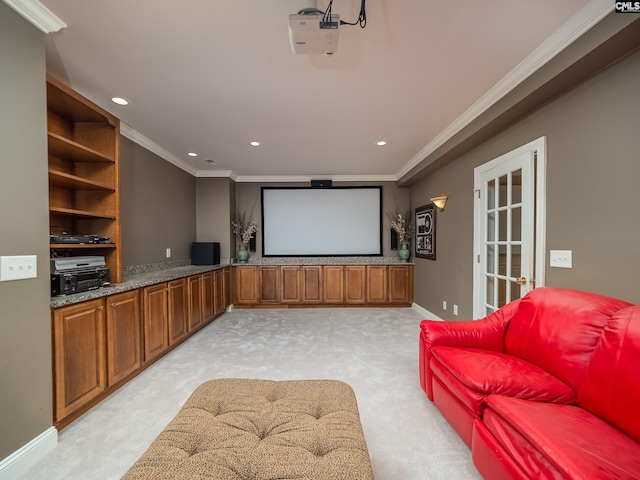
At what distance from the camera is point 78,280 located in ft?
6.80

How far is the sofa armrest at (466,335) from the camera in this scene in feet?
6.70

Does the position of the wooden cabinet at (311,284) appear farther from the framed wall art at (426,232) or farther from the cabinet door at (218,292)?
the framed wall art at (426,232)

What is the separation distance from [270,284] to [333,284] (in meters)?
1.21

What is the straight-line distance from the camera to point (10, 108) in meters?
1.51

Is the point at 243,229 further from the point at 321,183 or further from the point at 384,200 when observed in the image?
the point at 384,200

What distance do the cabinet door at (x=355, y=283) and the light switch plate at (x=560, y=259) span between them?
3.30 m

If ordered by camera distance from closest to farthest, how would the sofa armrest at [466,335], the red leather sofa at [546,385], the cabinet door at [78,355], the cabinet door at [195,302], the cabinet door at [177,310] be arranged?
1. the red leather sofa at [546,385]
2. the cabinet door at [78,355]
3. the sofa armrest at [466,335]
4. the cabinet door at [177,310]
5. the cabinet door at [195,302]


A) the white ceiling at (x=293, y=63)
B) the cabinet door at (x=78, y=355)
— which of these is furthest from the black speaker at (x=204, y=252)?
the cabinet door at (x=78, y=355)

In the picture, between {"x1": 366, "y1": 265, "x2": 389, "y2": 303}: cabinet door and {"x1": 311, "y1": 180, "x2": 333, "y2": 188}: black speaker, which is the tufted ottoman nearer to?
{"x1": 366, "y1": 265, "x2": 389, "y2": 303}: cabinet door

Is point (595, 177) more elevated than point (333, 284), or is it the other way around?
point (595, 177)

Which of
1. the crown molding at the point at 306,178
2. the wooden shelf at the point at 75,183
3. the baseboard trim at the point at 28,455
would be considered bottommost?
the baseboard trim at the point at 28,455

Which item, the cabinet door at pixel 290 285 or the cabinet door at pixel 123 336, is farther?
the cabinet door at pixel 290 285

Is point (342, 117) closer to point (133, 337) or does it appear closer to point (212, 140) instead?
point (212, 140)

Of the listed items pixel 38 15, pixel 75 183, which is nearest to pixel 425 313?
pixel 75 183
